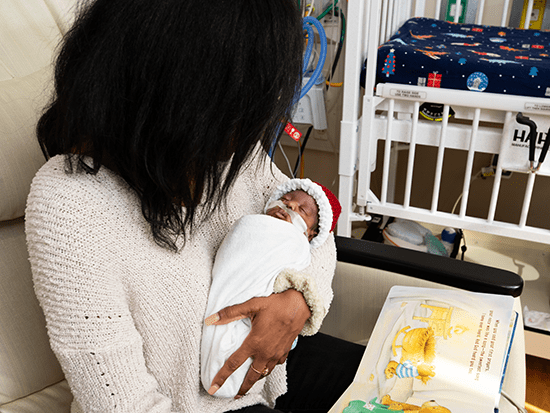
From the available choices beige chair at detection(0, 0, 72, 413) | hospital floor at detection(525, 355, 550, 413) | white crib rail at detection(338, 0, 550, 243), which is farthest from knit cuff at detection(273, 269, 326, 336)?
hospital floor at detection(525, 355, 550, 413)

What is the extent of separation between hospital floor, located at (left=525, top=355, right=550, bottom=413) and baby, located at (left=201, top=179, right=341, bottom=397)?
1.08 metres

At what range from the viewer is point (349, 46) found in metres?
1.29

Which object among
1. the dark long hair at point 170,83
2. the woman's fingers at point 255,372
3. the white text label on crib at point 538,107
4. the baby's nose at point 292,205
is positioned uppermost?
the dark long hair at point 170,83

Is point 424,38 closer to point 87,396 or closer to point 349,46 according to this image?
point 349,46

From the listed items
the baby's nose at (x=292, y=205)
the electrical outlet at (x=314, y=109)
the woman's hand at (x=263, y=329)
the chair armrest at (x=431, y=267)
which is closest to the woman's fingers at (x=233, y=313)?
the woman's hand at (x=263, y=329)

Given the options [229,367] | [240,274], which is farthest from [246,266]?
[229,367]

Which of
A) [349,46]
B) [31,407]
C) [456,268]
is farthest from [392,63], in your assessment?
[31,407]

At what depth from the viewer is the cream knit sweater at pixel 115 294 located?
0.60 meters

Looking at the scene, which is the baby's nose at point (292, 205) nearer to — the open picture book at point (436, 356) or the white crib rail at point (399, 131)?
the open picture book at point (436, 356)

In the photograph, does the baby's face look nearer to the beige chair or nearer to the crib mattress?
the beige chair

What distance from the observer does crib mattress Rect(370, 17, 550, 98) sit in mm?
1209

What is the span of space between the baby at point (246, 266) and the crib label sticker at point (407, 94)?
578 millimetres

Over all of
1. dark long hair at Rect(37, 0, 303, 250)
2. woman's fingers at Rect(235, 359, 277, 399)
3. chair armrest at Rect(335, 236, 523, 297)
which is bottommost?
woman's fingers at Rect(235, 359, 277, 399)

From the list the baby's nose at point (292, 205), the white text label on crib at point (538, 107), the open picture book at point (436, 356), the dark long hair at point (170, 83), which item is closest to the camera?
the dark long hair at point (170, 83)
